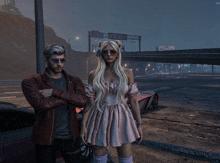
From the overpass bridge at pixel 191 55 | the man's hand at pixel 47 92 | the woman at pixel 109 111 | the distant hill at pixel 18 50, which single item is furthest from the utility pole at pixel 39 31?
the distant hill at pixel 18 50

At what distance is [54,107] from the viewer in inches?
74.4

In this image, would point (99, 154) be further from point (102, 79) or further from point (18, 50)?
point (18, 50)

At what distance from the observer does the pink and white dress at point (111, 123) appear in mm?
2090

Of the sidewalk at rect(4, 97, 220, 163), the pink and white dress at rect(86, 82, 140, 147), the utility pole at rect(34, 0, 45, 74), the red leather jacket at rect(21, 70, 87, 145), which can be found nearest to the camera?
the red leather jacket at rect(21, 70, 87, 145)

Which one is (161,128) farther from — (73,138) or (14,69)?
(14,69)

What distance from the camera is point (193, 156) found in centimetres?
404

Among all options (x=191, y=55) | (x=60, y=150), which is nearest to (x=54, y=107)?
(x=60, y=150)

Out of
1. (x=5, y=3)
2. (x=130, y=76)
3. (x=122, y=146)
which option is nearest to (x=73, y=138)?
(x=122, y=146)

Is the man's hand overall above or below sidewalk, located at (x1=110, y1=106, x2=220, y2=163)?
above

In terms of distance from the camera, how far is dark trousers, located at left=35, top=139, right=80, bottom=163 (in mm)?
1923

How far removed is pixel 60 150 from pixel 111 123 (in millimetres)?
683

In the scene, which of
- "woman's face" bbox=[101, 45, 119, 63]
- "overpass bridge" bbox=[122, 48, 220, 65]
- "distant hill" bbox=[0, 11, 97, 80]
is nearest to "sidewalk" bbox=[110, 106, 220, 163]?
"woman's face" bbox=[101, 45, 119, 63]

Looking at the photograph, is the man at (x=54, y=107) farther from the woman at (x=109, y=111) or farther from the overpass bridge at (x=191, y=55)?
the overpass bridge at (x=191, y=55)

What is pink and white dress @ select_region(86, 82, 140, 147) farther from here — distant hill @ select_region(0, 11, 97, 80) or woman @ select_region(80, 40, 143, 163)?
distant hill @ select_region(0, 11, 97, 80)
